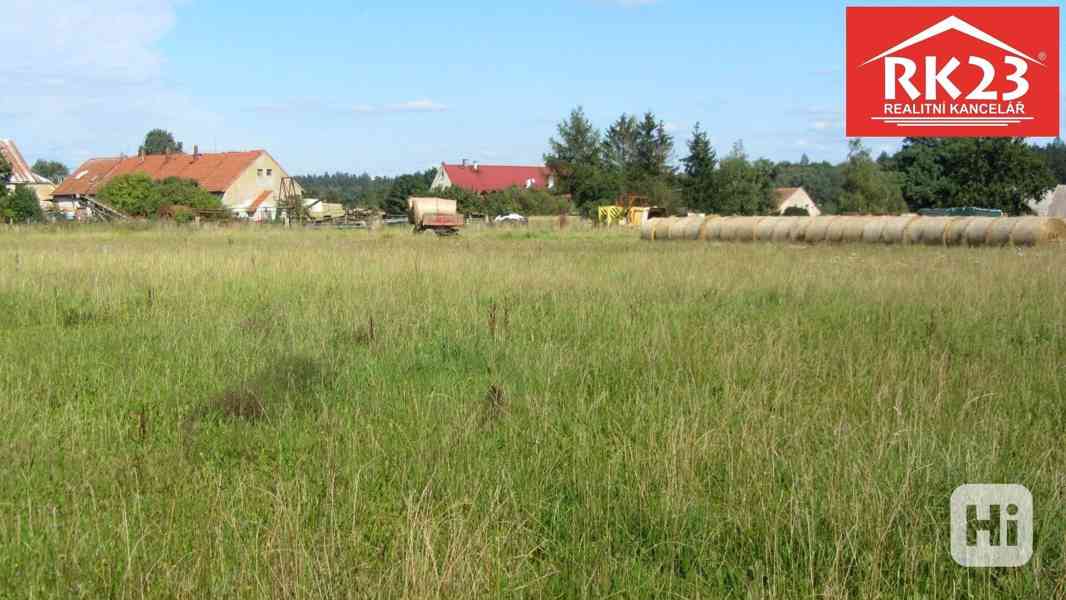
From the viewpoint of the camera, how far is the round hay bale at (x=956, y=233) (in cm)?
2183

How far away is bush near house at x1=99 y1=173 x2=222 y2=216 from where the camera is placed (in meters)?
55.0

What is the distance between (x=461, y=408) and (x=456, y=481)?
3.90 ft

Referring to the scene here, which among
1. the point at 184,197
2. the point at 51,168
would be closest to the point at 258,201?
the point at 184,197

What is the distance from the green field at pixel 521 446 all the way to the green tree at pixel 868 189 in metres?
67.8

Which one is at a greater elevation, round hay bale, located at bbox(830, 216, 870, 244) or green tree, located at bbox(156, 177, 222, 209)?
green tree, located at bbox(156, 177, 222, 209)

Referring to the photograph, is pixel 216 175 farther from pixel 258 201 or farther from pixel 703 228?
pixel 703 228

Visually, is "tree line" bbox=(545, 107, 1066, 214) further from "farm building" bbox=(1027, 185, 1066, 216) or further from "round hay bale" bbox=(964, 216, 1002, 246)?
"round hay bale" bbox=(964, 216, 1002, 246)

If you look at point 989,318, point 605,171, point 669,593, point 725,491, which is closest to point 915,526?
point 725,491

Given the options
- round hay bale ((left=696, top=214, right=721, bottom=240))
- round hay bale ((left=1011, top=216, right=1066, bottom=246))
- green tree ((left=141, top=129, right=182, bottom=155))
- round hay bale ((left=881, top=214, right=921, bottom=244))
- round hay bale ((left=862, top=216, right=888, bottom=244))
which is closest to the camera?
round hay bale ((left=1011, top=216, right=1066, bottom=246))

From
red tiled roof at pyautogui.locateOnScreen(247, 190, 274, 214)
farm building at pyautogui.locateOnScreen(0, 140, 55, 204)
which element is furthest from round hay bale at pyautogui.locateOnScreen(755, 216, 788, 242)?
red tiled roof at pyautogui.locateOnScreen(247, 190, 274, 214)

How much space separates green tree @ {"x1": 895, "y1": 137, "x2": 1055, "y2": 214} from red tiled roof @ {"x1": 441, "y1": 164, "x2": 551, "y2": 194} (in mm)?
43783

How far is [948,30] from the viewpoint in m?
24.6

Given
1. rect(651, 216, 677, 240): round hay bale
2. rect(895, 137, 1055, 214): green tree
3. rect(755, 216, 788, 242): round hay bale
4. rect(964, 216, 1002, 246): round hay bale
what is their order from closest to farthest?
rect(964, 216, 1002, 246): round hay bale, rect(755, 216, 788, 242): round hay bale, rect(651, 216, 677, 240): round hay bale, rect(895, 137, 1055, 214): green tree

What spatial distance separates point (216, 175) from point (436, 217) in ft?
159
